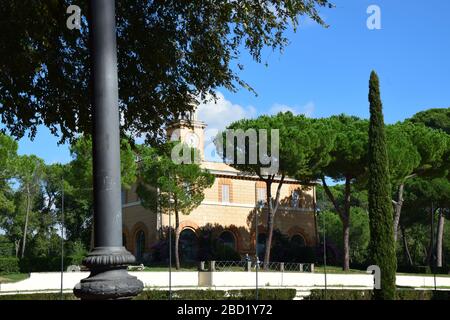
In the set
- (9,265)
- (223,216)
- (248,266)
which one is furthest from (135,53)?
(223,216)

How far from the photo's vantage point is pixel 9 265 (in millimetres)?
38031

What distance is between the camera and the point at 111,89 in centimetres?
382

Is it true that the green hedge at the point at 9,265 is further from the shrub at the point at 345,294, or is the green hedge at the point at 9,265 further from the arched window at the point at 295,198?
the arched window at the point at 295,198

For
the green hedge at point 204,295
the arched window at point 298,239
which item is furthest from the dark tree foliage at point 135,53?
the arched window at point 298,239

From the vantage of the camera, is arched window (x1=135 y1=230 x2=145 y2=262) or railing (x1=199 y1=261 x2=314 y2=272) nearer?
railing (x1=199 y1=261 x2=314 y2=272)

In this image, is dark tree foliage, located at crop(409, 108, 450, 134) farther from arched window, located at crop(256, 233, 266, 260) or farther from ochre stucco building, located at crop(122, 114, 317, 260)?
arched window, located at crop(256, 233, 266, 260)

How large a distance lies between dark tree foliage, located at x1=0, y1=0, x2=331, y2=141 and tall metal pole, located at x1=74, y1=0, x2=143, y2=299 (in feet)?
12.0

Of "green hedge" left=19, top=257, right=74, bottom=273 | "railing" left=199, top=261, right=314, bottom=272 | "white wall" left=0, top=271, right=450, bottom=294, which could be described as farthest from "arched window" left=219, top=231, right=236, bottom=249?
"green hedge" left=19, top=257, right=74, bottom=273

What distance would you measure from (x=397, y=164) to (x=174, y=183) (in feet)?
45.5

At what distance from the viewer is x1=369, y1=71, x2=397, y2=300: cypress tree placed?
24.8 m

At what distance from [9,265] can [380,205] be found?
77.4ft

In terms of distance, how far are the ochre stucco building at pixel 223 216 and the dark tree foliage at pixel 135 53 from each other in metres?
33.5
